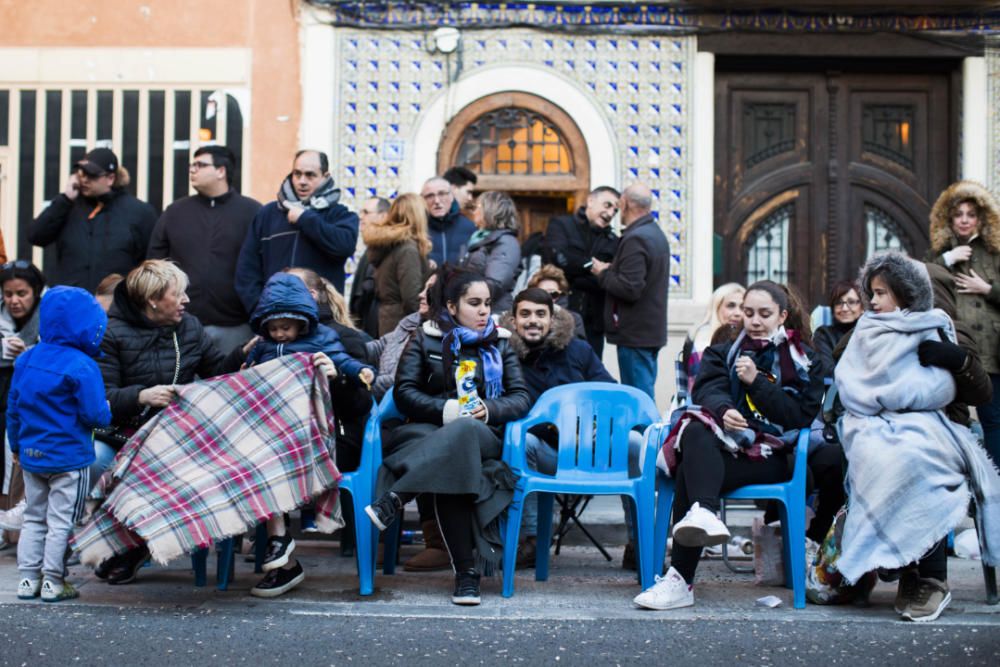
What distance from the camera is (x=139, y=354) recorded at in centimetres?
620

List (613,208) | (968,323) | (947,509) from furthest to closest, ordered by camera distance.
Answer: (613,208)
(968,323)
(947,509)

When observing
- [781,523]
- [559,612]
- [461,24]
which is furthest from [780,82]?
[559,612]

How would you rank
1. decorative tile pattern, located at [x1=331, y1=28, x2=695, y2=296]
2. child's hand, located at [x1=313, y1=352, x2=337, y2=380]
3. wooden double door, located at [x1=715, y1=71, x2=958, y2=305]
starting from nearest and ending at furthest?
child's hand, located at [x1=313, y1=352, x2=337, y2=380] < decorative tile pattern, located at [x1=331, y1=28, x2=695, y2=296] < wooden double door, located at [x1=715, y1=71, x2=958, y2=305]

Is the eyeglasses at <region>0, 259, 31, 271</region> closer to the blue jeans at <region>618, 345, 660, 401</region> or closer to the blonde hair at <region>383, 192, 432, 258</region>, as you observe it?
the blonde hair at <region>383, 192, 432, 258</region>

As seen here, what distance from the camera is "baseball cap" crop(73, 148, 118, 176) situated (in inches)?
308

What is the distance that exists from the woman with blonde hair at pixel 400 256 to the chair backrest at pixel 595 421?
1.64 m

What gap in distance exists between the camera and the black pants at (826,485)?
20.1ft

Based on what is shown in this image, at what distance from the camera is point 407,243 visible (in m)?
7.83

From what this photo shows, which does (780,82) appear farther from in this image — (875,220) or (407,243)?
(407,243)

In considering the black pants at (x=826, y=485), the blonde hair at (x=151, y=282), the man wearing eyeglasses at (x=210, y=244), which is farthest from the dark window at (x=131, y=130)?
the black pants at (x=826, y=485)

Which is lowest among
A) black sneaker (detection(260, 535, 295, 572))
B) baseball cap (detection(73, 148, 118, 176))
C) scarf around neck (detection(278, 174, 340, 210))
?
black sneaker (detection(260, 535, 295, 572))

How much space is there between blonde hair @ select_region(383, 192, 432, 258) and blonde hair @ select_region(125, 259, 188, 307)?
74.7 inches

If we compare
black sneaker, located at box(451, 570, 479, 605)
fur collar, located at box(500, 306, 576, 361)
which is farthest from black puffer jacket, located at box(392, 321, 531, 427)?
black sneaker, located at box(451, 570, 479, 605)

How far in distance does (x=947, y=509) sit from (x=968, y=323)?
2.24 meters
